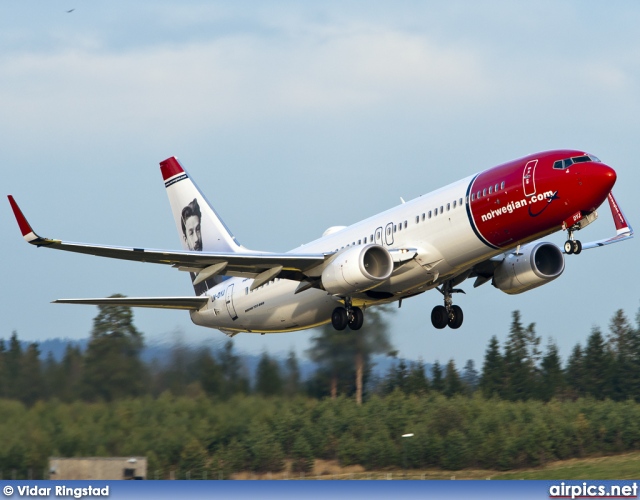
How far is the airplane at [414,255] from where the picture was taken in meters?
31.3

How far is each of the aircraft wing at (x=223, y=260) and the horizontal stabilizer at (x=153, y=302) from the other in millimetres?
3193

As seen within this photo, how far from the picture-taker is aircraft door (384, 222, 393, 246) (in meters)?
34.3

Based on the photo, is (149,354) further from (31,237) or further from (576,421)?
(576,421)

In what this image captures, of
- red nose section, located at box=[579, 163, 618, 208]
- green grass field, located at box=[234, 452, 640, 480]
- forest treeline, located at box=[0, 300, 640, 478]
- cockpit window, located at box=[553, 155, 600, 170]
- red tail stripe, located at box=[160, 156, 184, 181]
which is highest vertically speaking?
red tail stripe, located at box=[160, 156, 184, 181]

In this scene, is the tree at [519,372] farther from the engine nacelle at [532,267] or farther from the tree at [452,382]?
the engine nacelle at [532,267]

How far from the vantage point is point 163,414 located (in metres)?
42.8

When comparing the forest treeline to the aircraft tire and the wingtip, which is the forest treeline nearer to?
the aircraft tire

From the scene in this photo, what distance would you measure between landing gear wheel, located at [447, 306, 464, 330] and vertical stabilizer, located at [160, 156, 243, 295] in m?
9.31

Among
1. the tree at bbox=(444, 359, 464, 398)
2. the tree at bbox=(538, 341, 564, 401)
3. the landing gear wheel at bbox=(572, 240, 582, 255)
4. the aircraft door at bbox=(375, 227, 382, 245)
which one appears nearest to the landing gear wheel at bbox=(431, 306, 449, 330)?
the aircraft door at bbox=(375, 227, 382, 245)

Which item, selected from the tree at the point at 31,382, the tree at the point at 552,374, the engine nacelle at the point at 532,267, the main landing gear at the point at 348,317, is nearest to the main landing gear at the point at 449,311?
the engine nacelle at the point at 532,267

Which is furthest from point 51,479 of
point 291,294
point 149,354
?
point 291,294

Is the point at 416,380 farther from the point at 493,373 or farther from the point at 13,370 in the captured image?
the point at 13,370

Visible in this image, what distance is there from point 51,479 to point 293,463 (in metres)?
12.0

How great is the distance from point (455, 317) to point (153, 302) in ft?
34.3
